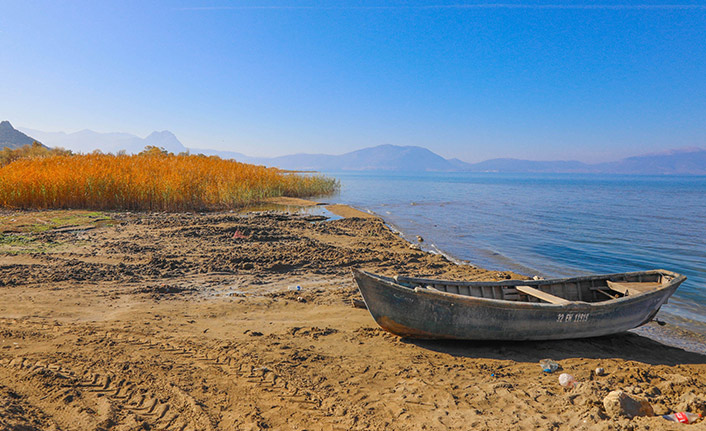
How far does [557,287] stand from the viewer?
6438 mm

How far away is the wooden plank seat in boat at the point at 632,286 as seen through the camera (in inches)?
238

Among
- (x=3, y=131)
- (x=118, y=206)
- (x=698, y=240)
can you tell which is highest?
(x=3, y=131)

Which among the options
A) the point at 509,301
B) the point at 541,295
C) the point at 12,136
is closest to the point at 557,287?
the point at 541,295

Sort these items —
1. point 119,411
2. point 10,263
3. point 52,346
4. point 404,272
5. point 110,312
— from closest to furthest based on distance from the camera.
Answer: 1. point 119,411
2. point 52,346
3. point 110,312
4. point 10,263
5. point 404,272

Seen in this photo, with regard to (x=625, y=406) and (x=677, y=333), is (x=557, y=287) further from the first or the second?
(x=625, y=406)

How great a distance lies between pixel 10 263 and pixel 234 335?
5792 mm

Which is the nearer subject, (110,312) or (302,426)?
(302,426)

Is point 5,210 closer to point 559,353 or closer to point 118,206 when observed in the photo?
point 118,206

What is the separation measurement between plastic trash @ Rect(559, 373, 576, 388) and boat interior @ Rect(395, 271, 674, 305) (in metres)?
1.19

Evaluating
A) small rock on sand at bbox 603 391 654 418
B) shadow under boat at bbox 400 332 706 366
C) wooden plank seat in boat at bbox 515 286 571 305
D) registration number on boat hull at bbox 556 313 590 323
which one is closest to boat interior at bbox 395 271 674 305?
wooden plank seat in boat at bbox 515 286 571 305

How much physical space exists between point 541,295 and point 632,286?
1.94 m

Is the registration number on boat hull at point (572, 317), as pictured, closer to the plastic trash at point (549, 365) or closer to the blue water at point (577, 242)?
the plastic trash at point (549, 365)

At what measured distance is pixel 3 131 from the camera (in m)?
68.8

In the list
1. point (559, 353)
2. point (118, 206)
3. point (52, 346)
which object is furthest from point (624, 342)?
point (118, 206)
